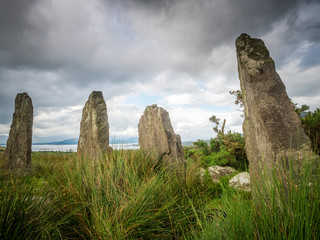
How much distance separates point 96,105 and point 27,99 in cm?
357

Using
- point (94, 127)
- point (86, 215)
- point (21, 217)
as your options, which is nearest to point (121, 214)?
point (86, 215)

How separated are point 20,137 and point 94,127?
11.6ft

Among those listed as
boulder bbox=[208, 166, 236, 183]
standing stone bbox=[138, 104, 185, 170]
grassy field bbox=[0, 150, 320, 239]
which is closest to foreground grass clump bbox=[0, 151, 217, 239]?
grassy field bbox=[0, 150, 320, 239]

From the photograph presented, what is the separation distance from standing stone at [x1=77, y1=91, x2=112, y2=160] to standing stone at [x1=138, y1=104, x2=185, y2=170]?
141 cm

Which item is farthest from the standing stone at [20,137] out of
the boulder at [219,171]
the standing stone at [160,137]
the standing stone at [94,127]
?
the boulder at [219,171]

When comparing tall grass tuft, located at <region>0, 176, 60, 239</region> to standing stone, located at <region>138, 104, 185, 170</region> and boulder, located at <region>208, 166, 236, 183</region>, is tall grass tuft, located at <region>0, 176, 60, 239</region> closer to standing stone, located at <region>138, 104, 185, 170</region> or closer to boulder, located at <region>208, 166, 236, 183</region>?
standing stone, located at <region>138, 104, 185, 170</region>

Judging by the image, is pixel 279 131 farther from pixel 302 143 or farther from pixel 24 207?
pixel 24 207

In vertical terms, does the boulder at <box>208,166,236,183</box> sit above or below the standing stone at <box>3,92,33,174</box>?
below

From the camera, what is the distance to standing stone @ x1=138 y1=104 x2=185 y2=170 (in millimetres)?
5055

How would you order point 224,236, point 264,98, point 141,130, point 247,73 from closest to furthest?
point 224,236, point 264,98, point 247,73, point 141,130

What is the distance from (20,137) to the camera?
7.49 meters

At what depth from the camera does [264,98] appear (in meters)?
2.79

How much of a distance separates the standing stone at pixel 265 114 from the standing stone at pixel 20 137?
811 cm

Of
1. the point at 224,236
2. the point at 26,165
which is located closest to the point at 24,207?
the point at 224,236
